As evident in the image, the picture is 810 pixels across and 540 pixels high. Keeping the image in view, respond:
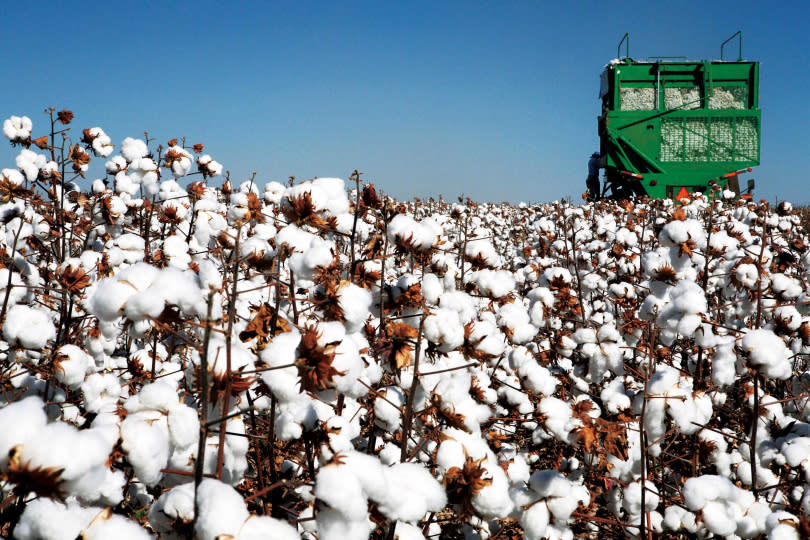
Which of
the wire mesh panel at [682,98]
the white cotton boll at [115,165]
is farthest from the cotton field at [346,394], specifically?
the wire mesh panel at [682,98]

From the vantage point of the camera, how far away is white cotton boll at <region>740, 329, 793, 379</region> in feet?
7.14

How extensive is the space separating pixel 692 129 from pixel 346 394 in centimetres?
1713

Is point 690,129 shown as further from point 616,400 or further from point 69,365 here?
point 69,365

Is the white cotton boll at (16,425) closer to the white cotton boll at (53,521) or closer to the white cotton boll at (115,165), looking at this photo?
the white cotton boll at (53,521)

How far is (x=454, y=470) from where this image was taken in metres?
1.70

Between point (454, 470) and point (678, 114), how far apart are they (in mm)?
17006

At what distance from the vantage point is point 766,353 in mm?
2170

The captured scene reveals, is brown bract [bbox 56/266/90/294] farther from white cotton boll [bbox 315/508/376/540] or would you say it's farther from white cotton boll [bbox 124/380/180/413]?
white cotton boll [bbox 315/508/376/540]

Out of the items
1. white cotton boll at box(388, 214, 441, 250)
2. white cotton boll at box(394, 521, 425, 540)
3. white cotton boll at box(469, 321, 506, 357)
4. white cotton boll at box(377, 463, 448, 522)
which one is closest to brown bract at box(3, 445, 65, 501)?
white cotton boll at box(377, 463, 448, 522)

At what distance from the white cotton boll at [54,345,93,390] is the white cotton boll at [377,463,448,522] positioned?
1.80m

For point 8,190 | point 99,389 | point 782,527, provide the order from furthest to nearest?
point 8,190
point 99,389
point 782,527

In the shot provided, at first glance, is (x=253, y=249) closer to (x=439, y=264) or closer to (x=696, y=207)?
(x=439, y=264)

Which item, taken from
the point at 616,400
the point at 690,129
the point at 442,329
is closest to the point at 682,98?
the point at 690,129

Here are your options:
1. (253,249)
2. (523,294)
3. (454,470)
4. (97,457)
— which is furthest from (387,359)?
(523,294)
